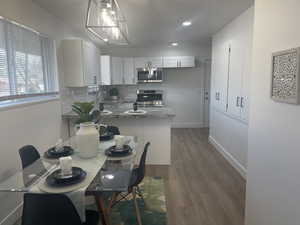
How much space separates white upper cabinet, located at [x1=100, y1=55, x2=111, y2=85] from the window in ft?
8.21

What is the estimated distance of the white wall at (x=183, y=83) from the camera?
630 cm

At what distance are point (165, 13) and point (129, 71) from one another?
3065 mm

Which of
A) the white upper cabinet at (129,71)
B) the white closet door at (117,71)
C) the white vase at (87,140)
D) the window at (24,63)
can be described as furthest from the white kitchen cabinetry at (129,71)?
the white vase at (87,140)

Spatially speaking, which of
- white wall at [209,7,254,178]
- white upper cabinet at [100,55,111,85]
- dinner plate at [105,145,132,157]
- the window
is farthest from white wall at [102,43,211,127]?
dinner plate at [105,145,132,157]

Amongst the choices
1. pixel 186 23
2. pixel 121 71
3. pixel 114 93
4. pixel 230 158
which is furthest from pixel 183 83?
pixel 230 158

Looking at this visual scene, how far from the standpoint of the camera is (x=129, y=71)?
6.19 m

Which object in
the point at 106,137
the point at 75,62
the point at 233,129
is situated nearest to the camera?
the point at 106,137

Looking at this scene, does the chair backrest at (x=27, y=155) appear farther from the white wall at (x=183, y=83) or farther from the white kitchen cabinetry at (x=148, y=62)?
the white wall at (x=183, y=83)

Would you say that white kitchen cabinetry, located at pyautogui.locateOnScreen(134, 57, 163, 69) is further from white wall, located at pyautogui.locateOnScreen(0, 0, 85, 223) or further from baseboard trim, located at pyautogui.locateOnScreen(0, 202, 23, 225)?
baseboard trim, located at pyautogui.locateOnScreen(0, 202, 23, 225)

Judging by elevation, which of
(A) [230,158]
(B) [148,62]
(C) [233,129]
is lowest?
(A) [230,158]

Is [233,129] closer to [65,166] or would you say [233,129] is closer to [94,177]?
[94,177]

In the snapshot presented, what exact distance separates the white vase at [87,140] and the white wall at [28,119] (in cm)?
92

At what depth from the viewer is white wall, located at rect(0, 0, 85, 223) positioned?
2.20 metres

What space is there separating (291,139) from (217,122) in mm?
3456
